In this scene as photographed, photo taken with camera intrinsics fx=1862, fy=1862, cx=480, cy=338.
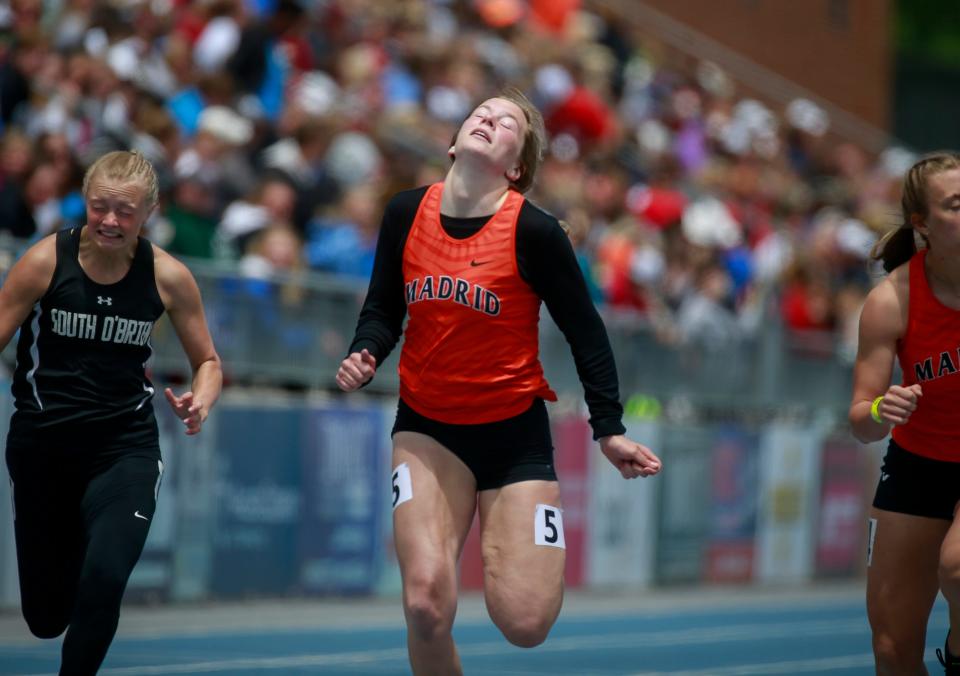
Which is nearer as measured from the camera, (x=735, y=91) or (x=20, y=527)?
(x=20, y=527)

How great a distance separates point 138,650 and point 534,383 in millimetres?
4514

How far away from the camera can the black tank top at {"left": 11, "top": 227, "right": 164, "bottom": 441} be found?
23.5 feet

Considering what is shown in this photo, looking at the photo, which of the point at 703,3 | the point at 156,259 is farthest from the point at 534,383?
the point at 703,3

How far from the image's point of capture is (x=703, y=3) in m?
31.7

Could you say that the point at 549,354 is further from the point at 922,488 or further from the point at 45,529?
the point at 45,529

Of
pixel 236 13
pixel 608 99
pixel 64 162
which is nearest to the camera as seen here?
pixel 64 162

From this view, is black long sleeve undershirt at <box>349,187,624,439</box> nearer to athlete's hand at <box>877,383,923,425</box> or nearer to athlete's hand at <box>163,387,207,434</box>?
athlete's hand at <box>163,387,207,434</box>

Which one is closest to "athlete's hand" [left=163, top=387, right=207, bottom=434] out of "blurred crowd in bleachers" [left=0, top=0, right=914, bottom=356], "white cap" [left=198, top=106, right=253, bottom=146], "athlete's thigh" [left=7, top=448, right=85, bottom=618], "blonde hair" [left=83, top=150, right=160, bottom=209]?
"athlete's thigh" [left=7, top=448, right=85, bottom=618]

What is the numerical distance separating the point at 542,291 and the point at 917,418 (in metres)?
1.55

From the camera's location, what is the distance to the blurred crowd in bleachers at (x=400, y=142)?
1405 centimetres

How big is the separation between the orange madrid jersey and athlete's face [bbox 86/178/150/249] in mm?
1070

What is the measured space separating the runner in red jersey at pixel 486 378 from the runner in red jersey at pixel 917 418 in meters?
0.95

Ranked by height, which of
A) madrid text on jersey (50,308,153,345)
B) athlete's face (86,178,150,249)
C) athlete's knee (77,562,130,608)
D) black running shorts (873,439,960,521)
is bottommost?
athlete's knee (77,562,130,608)

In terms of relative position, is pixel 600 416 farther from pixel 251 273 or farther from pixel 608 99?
pixel 608 99
